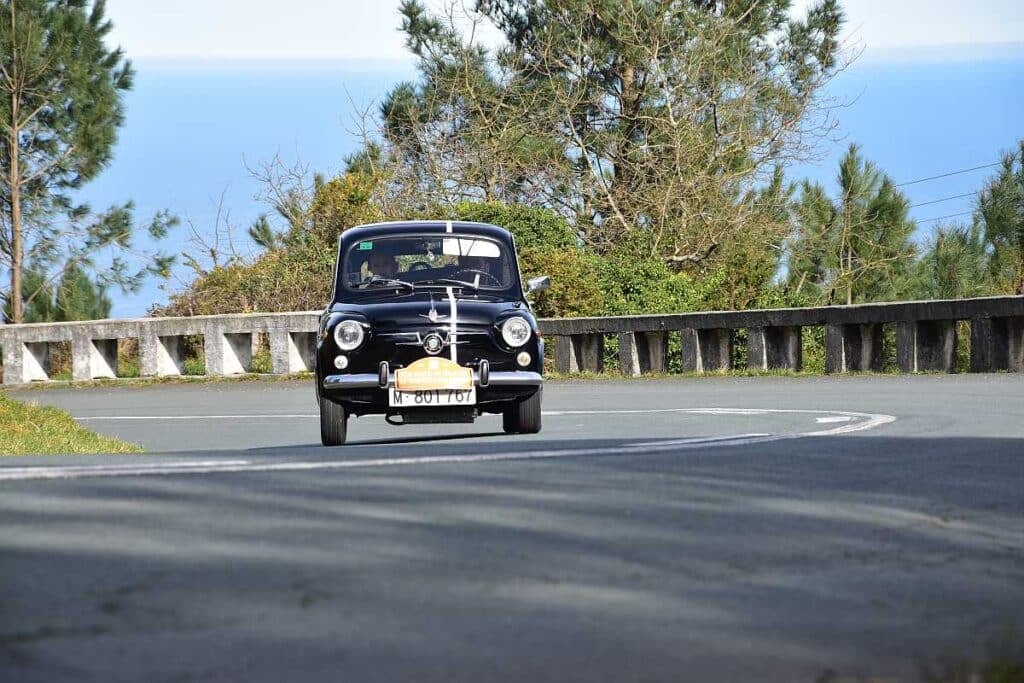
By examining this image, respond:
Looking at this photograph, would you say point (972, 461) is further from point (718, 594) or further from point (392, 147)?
point (392, 147)

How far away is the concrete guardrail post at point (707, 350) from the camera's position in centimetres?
2455

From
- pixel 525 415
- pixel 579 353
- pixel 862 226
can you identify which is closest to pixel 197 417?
pixel 525 415

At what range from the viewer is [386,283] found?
44.8ft

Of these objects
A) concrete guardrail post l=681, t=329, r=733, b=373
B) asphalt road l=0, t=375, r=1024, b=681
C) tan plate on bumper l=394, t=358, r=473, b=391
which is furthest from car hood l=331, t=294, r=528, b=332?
concrete guardrail post l=681, t=329, r=733, b=373

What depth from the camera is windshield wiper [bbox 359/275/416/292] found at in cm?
1347

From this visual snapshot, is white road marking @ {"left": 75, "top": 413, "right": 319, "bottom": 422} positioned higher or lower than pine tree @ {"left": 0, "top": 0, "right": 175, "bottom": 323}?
lower

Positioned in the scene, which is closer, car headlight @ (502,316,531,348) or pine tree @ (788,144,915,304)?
car headlight @ (502,316,531,348)

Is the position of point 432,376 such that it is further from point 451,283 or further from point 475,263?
point 475,263

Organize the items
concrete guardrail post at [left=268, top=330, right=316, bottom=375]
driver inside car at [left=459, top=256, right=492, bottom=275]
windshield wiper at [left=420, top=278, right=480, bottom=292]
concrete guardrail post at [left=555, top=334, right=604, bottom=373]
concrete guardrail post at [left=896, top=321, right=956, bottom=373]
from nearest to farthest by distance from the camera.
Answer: windshield wiper at [left=420, top=278, right=480, bottom=292] < driver inside car at [left=459, top=256, right=492, bottom=275] < concrete guardrail post at [left=896, top=321, right=956, bottom=373] < concrete guardrail post at [left=555, top=334, right=604, bottom=373] < concrete guardrail post at [left=268, top=330, right=316, bottom=375]

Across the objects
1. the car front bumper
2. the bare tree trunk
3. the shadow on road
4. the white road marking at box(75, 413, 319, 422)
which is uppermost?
the bare tree trunk

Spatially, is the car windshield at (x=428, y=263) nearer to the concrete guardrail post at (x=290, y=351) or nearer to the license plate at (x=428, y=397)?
the license plate at (x=428, y=397)

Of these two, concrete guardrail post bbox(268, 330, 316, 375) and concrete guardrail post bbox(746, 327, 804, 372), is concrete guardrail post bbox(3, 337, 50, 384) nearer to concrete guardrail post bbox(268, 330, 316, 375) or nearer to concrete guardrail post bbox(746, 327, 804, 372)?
concrete guardrail post bbox(268, 330, 316, 375)

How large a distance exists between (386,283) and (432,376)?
1.41 m

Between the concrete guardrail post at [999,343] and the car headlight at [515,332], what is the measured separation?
10.2 meters
